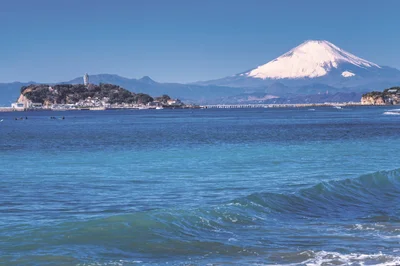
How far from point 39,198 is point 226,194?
520cm

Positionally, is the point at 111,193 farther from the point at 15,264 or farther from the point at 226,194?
the point at 15,264

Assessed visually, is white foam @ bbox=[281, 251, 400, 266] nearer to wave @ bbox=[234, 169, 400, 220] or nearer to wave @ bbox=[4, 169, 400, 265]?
wave @ bbox=[4, 169, 400, 265]

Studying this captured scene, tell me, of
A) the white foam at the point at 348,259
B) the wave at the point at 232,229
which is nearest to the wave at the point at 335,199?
the wave at the point at 232,229

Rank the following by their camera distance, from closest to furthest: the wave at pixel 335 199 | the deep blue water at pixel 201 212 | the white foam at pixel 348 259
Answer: the white foam at pixel 348 259
the deep blue water at pixel 201 212
the wave at pixel 335 199

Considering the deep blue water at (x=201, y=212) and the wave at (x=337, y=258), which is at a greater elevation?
the deep blue water at (x=201, y=212)

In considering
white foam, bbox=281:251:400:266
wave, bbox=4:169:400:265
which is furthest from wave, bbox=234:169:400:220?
white foam, bbox=281:251:400:266

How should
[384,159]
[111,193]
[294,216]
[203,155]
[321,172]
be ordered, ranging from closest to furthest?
[294,216] → [111,193] → [321,172] → [384,159] → [203,155]

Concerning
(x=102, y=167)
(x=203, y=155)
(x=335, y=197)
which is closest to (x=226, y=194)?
(x=335, y=197)

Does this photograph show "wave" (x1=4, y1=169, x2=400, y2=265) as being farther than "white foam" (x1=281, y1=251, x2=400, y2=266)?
Yes

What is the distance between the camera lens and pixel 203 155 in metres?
30.6

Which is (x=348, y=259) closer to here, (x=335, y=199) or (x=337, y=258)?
(x=337, y=258)

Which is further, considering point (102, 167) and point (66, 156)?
point (66, 156)

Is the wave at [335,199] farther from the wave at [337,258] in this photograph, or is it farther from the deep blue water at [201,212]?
the wave at [337,258]

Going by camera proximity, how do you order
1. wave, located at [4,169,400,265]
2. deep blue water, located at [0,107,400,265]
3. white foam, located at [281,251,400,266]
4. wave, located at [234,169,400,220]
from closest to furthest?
1. white foam, located at [281,251,400,266]
2. deep blue water, located at [0,107,400,265]
3. wave, located at [4,169,400,265]
4. wave, located at [234,169,400,220]
